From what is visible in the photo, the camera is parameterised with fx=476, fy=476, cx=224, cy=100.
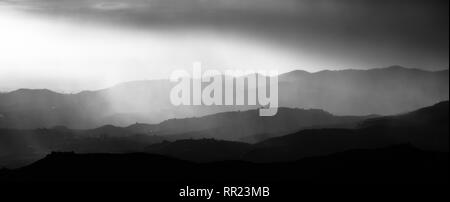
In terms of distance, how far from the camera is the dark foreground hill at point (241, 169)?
75.8m

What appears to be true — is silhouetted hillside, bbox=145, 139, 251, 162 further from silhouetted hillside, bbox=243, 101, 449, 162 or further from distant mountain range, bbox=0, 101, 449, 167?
silhouetted hillside, bbox=243, 101, 449, 162

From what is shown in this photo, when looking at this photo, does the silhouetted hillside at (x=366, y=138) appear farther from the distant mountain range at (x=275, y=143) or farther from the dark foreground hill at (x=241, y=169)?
the dark foreground hill at (x=241, y=169)

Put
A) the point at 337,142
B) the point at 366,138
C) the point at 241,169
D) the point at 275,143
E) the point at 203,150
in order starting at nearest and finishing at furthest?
the point at 241,169 → the point at 203,150 → the point at 337,142 → the point at 366,138 → the point at 275,143

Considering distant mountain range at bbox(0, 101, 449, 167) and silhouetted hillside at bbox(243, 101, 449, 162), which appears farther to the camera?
distant mountain range at bbox(0, 101, 449, 167)

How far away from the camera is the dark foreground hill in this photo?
249 ft

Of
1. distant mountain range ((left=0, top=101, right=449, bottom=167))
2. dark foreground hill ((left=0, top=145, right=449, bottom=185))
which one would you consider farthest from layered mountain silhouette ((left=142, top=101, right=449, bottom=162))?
dark foreground hill ((left=0, top=145, right=449, bottom=185))

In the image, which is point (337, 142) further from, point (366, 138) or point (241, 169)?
point (241, 169)

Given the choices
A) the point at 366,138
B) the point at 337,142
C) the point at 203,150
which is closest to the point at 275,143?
the point at 337,142

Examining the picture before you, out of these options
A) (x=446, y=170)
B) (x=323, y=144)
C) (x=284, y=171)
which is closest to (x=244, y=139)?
(x=323, y=144)

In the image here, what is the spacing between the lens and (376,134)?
145m

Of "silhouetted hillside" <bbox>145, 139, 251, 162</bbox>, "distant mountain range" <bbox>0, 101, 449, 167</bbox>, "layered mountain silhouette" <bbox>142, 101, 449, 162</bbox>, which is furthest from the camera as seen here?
"distant mountain range" <bbox>0, 101, 449, 167</bbox>

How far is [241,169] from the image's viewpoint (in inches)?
3356
